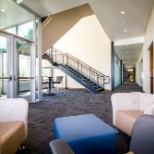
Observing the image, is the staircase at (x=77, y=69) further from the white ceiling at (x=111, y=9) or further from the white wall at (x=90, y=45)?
the white ceiling at (x=111, y=9)

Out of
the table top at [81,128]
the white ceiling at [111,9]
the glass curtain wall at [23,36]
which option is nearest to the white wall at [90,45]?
the white ceiling at [111,9]

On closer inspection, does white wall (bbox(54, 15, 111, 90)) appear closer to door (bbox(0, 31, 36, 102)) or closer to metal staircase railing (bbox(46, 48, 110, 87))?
A: metal staircase railing (bbox(46, 48, 110, 87))

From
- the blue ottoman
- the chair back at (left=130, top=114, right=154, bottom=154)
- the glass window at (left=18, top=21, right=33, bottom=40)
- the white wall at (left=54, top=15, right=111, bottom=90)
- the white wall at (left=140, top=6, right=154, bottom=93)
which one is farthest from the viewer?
the white wall at (left=54, top=15, right=111, bottom=90)

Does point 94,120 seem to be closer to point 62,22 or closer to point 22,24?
point 22,24

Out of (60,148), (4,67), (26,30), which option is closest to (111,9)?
(26,30)

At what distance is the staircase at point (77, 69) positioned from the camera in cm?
860

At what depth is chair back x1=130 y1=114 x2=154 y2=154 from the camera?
87 cm

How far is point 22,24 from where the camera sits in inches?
188

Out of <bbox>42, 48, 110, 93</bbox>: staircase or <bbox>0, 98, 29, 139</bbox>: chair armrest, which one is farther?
<bbox>42, 48, 110, 93</bbox>: staircase

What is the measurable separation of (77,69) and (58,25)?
14.3ft

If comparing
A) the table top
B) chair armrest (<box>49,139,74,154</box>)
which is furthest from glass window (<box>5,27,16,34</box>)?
chair armrest (<box>49,139,74,154</box>)

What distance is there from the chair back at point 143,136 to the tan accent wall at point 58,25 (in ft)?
17.0

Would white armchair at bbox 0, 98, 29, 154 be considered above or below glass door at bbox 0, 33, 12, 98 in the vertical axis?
below

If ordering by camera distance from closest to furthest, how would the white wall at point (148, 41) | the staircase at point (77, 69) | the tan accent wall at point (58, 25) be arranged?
the white wall at point (148, 41)
the tan accent wall at point (58, 25)
the staircase at point (77, 69)
